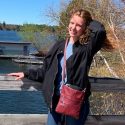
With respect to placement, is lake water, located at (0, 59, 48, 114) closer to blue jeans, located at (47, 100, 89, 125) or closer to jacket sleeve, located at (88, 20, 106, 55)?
blue jeans, located at (47, 100, 89, 125)

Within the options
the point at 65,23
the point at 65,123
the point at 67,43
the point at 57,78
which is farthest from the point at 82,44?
the point at 65,23

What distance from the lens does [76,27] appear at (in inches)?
148

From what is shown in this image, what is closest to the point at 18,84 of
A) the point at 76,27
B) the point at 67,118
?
the point at 67,118

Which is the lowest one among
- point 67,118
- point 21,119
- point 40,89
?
point 21,119

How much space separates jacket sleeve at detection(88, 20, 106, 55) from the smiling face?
10 centimetres

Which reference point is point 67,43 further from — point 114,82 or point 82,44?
point 114,82

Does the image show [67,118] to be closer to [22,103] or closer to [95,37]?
[95,37]

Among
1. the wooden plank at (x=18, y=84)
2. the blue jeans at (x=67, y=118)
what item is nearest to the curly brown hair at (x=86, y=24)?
the blue jeans at (x=67, y=118)

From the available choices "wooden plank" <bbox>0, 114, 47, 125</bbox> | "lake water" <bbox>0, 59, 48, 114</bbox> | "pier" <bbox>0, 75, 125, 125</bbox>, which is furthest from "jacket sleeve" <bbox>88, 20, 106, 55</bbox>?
"lake water" <bbox>0, 59, 48, 114</bbox>

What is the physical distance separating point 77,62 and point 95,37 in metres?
0.29

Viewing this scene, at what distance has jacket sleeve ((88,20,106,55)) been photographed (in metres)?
3.76

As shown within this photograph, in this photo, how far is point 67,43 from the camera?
3822mm

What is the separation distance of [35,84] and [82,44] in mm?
831

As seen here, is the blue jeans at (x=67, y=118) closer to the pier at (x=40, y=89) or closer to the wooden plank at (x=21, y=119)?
the pier at (x=40, y=89)
